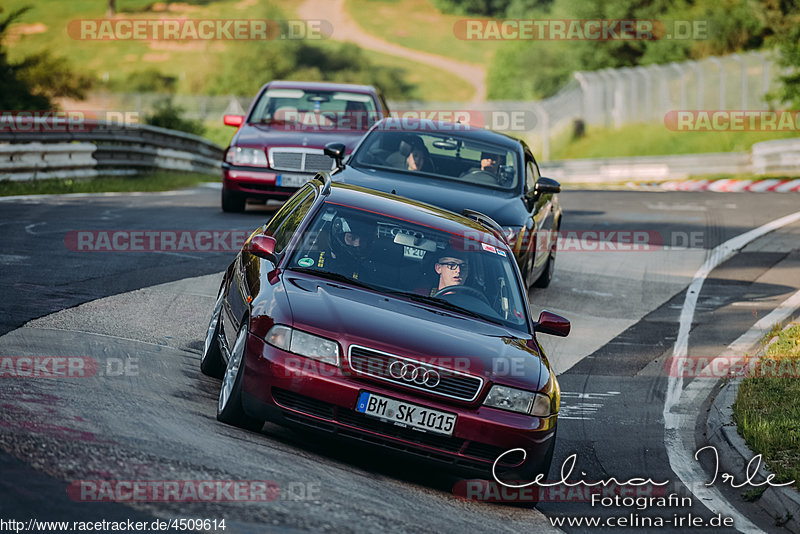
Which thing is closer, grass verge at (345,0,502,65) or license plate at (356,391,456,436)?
license plate at (356,391,456,436)

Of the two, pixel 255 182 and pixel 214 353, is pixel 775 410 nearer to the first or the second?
pixel 214 353

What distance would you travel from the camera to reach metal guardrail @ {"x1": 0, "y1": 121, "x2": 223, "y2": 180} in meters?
19.4

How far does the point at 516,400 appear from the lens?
644 cm

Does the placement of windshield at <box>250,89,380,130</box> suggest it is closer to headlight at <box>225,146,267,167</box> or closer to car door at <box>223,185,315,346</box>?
headlight at <box>225,146,267,167</box>

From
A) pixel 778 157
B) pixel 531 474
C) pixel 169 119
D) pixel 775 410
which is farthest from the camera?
pixel 169 119

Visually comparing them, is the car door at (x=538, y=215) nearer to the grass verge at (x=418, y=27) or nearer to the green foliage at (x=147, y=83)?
the green foliage at (x=147, y=83)

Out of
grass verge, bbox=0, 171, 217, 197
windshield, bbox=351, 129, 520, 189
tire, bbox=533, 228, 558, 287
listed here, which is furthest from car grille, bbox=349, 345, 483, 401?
grass verge, bbox=0, 171, 217, 197

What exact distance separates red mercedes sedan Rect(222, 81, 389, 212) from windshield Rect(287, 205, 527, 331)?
8985mm

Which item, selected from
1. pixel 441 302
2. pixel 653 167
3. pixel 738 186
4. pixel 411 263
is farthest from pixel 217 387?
pixel 653 167

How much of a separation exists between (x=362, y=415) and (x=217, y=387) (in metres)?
1.86

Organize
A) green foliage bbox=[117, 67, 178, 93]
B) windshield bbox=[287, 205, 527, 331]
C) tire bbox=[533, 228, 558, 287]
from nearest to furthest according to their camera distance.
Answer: windshield bbox=[287, 205, 527, 331] < tire bbox=[533, 228, 558, 287] < green foliage bbox=[117, 67, 178, 93]

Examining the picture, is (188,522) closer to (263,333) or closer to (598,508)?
(263,333)

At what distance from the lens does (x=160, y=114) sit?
34.9 m

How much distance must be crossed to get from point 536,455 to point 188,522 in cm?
229
